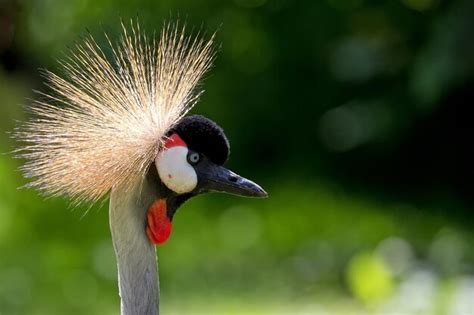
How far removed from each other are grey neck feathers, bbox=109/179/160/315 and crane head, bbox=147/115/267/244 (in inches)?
1.0

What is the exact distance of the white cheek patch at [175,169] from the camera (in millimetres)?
2322

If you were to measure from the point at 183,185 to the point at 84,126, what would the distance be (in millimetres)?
232

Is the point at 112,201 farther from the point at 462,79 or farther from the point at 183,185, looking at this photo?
the point at 462,79

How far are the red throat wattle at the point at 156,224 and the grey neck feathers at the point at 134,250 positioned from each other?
1 cm

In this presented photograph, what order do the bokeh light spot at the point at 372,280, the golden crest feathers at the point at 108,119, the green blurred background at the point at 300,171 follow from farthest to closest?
the green blurred background at the point at 300,171, the bokeh light spot at the point at 372,280, the golden crest feathers at the point at 108,119

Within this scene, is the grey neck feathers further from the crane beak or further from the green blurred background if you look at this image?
the green blurred background

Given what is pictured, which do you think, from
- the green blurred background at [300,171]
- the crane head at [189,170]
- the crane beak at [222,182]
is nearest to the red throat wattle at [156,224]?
the crane head at [189,170]

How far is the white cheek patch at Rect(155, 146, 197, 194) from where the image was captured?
232 cm

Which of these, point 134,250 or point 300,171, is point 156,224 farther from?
point 300,171

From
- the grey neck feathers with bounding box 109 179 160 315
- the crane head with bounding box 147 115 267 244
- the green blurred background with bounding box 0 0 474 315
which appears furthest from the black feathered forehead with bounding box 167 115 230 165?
the green blurred background with bounding box 0 0 474 315

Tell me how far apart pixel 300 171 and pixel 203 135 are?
3.24 metres

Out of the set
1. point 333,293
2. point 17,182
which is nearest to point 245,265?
point 333,293

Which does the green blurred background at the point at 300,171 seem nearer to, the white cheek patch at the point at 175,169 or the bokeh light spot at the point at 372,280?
the bokeh light spot at the point at 372,280

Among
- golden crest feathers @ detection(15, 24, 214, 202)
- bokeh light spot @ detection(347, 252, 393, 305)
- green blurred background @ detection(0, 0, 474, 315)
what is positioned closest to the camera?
golden crest feathers @ detection(15, 24, 214, 202)
